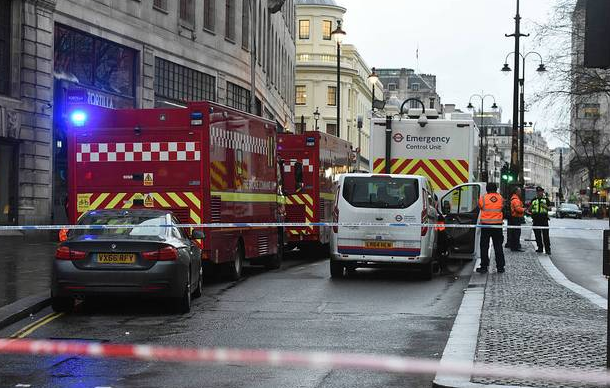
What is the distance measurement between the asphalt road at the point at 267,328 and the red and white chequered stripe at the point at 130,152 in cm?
225

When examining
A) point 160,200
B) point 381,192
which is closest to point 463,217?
point 381,192

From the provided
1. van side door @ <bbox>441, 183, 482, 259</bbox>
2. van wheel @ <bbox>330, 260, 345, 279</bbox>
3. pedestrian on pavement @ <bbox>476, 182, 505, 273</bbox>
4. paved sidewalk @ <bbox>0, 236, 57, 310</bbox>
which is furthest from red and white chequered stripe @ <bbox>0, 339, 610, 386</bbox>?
van side door @ <bbox>441, 183, 482, 259</bbox>

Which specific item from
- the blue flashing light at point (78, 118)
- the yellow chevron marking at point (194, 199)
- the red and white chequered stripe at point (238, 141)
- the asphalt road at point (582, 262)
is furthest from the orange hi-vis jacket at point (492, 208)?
the blue flashing light at point (78, 118)

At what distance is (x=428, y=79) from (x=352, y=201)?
157 metres

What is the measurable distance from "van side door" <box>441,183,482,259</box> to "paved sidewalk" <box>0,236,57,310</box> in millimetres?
8599

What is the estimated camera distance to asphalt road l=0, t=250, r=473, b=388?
8.22 metres

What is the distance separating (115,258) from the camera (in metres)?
12.3

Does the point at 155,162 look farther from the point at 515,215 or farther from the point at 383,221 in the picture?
the point at 515,215

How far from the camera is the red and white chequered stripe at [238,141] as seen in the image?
1617 centimetres

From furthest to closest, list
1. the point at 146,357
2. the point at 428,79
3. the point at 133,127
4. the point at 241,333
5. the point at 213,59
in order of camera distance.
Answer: the point at 428,79 → the point at 213,59 → the point at 133,127 → the point at 241,333 → the point at 146,357

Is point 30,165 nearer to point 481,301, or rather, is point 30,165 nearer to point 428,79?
point 481,301

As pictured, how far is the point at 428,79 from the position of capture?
172 meters

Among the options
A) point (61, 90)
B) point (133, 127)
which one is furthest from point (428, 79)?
point (133, 127)

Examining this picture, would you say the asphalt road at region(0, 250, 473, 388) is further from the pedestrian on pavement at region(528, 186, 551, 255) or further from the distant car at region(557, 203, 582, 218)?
the distant car at region(557, 203, 582, 218)
